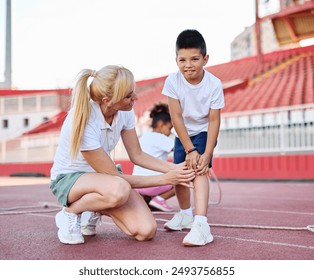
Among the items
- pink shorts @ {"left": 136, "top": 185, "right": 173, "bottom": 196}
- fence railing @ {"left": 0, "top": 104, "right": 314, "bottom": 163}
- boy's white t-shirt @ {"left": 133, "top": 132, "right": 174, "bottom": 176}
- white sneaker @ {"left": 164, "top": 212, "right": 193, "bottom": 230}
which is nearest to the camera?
white sneaker @ {"left": 164, "top": 212, "right": 193, "bottom": 230}

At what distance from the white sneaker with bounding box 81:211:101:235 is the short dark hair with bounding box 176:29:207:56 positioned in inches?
38.1

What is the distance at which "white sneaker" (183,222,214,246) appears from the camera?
88.2 inches

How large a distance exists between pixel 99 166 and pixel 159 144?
1.47m

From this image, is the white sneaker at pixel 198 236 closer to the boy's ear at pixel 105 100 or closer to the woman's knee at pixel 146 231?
the woman's knee at pixel 146 231

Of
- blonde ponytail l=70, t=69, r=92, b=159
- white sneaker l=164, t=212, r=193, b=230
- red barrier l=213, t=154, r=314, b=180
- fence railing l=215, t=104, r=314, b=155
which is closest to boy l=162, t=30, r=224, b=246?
white sneaker l=164, t=212, r=193, b=230

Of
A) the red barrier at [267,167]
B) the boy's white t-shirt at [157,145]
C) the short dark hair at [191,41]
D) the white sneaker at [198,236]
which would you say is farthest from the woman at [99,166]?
the red barrier at [267,167]

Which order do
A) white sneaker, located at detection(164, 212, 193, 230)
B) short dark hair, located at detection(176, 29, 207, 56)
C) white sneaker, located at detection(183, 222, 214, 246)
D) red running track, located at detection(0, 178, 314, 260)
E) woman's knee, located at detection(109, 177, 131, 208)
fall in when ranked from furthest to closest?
white sneaker, located at detection(164, 212, 193, 230) → short dark hair, located at detection(176, 29, 207, 56) → woman's knee, located at detection(109, 177, 131, 208) → white sneaker, located at detection(183, 222, 214, 246) → red running track, located at detection(0, 178, 314, 260)

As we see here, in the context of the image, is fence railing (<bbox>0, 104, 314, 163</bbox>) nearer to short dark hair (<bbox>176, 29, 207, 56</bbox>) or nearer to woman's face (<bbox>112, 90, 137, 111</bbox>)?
short dark hair (<bbox>176, 29, 207, 56</bbox>)

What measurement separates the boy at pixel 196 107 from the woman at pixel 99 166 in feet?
0.40

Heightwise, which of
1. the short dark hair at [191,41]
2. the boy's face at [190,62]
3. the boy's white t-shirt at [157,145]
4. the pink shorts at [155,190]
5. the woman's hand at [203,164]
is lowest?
the pink shorts at [155,190]

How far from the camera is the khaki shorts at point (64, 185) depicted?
2453 millimetres

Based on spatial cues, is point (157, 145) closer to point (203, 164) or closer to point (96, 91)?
point (203, 164)
